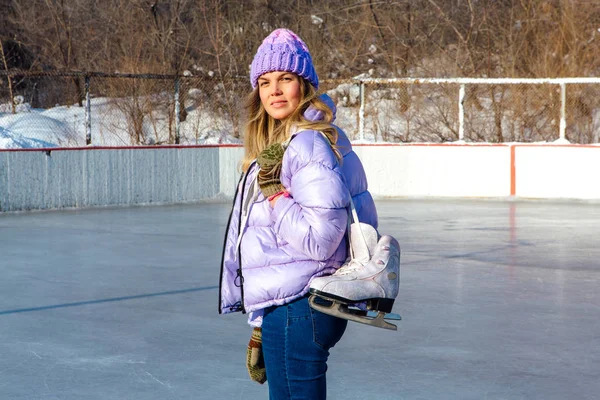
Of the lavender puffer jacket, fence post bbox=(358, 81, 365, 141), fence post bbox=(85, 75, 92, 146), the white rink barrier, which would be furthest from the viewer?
fence post bbox=(358, 81, 365, 141)

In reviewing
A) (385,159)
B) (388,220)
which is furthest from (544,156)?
(388,220)

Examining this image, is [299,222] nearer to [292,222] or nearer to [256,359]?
[292,222]

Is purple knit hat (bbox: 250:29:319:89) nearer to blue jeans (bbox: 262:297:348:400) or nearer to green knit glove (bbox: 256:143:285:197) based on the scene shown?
green knit glove (bbox: 256:143:285:197)

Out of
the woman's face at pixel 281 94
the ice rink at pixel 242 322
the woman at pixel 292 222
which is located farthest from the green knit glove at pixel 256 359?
the ice rink at pixel 242 322

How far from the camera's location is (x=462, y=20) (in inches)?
974

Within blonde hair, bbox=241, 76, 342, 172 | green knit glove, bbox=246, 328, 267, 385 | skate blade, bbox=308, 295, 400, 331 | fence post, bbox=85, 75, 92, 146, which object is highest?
fence post, bbox=85, 75, 92, 146

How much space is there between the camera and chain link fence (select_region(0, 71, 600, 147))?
52.6 feet

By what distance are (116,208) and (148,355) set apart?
8.96 metres

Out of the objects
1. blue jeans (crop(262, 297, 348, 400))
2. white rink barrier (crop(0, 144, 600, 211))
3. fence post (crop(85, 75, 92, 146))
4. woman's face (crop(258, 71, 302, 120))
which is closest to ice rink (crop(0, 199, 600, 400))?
blue jeans (crop(262, 297, 348, 400))

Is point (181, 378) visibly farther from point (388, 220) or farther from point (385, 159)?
point (385, 159)

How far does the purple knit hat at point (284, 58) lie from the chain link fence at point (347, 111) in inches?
494

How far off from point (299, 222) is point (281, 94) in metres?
0.41

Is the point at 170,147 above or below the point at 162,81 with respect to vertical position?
below

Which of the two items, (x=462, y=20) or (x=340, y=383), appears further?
(x=462, y=20)
